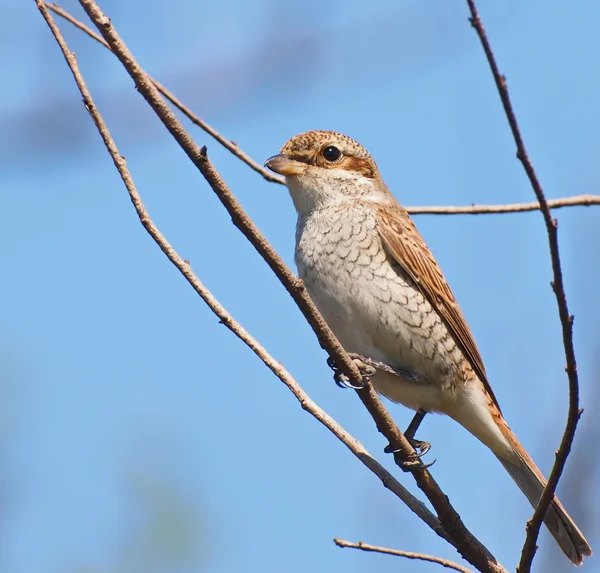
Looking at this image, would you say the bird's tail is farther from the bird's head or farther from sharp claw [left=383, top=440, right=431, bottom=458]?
the bird's head

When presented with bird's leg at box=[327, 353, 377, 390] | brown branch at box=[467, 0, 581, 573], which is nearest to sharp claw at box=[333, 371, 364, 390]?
bird's leg at box=[327, 353, 377, 390]

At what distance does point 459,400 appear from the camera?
14.3ft

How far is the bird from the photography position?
4.07m

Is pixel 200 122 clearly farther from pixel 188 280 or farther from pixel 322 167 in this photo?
pixel 322 167

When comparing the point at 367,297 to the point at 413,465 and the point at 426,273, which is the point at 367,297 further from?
the point at 413,465

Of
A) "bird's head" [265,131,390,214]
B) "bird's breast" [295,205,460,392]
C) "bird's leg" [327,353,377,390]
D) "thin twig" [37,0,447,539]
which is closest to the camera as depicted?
"thin twig" [37,0,447,539]

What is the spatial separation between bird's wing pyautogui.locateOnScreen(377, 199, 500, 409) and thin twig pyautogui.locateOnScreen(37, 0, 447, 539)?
131 centimetres

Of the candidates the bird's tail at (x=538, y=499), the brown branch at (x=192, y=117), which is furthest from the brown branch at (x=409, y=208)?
the bird's tail at (x=538, y=499)

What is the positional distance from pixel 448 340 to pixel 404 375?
0.95 ft

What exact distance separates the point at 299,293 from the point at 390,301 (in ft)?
4.42

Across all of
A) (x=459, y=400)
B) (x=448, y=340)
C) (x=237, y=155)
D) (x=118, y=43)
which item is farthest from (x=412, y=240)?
(x=118, y=43)

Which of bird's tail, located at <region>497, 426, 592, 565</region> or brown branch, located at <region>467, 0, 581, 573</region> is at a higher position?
brown branch, located at <region>467, 0, 581, 573</region>

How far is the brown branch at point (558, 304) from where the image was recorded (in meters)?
2.03

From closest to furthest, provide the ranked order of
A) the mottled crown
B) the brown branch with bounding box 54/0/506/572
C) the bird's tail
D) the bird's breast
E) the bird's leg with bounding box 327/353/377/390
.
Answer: the brown branch with bounding box 54/0/506/572 → the bird's leg with bounding box 327/353/377/390 → the bird's tail → the bird's breast → the mottled crown
